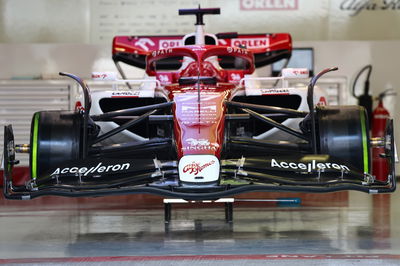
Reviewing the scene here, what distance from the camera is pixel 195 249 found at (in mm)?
5082

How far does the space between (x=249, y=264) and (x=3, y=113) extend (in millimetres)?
7711

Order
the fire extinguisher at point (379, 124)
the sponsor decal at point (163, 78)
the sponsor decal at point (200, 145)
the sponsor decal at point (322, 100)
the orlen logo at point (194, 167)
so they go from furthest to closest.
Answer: the fire extinguisher at point (379, 124) < the sponsor decal at point (163, 78) < the sponsor decal at point (322, 100) < the sponsor decal at point (200, 145) < the orlen logo at point (194, 167)

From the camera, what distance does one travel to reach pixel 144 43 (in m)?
8.30

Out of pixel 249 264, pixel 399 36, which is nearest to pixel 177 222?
pixel 249 264

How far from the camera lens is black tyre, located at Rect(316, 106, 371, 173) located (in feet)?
17.5

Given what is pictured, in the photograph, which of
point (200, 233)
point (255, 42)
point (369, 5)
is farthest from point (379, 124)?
point (200, 233)

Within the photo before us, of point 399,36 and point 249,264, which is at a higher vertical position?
point 399,36

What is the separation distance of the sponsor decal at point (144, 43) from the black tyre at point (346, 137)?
10.6 ft

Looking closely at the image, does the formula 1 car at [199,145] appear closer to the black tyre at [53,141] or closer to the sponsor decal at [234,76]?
the black tyre at [53,141]

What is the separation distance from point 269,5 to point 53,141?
6758 mm

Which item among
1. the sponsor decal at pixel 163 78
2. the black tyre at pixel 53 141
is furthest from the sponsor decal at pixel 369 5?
the black tyre at pixel 53 141

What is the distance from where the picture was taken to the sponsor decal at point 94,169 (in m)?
4.91

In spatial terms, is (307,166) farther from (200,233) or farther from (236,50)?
(236,50)

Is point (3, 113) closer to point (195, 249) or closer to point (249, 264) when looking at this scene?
point (195, 249)
